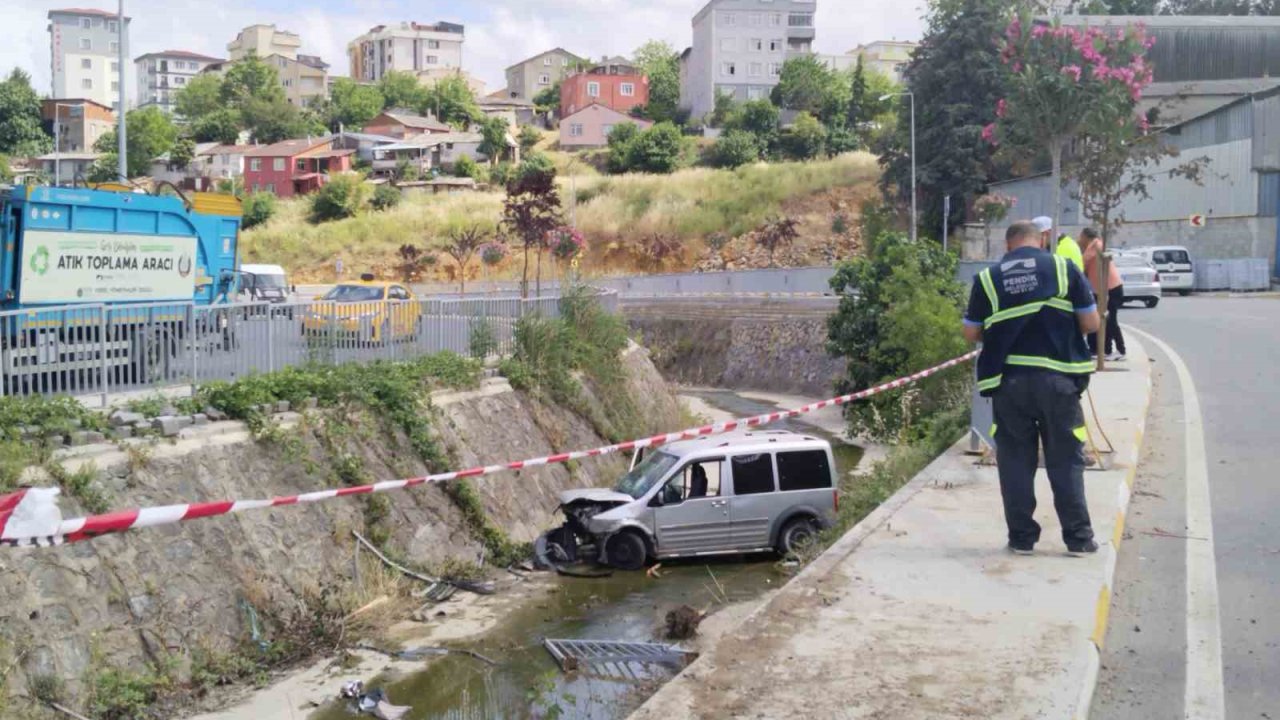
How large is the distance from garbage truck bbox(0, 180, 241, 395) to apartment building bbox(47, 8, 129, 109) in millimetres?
129164

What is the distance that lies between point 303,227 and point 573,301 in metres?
49.1

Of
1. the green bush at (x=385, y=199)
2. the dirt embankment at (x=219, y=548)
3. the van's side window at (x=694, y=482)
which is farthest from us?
the green bush at (x=385, y=199)

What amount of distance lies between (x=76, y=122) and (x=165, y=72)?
5578cm

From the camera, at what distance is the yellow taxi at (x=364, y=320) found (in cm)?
1627

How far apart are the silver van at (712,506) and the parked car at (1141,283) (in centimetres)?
2011

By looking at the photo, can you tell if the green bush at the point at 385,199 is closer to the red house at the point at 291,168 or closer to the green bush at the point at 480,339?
the red house at the point at 291,168

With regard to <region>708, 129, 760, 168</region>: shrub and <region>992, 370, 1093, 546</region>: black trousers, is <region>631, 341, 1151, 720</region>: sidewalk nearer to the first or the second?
<region>992, 370, 1093, 546</region>: black trousers

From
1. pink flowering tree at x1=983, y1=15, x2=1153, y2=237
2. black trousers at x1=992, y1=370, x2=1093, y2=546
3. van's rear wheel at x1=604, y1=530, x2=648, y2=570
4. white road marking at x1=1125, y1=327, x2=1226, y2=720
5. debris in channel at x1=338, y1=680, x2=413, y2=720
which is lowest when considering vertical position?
debris in channel at x1=338, y1=680, x2=413, y2=720

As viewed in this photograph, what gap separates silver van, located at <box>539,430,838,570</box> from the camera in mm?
15391

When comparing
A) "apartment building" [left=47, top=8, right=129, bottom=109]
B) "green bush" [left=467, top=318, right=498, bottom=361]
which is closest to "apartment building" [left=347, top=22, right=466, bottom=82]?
"apartment building" [left=47, top=8, right=129, bottom=109]

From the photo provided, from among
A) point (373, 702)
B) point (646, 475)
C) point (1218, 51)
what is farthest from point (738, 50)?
point (373, 702)

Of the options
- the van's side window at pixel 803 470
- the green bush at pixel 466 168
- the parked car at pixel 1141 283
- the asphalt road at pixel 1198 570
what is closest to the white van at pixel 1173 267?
the parked car at pixel 1141 283

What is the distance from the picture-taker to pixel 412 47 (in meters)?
163

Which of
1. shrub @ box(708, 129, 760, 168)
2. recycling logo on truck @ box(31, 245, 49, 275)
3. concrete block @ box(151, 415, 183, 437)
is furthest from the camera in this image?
shrub @ box(708, 129, 760, 168)
